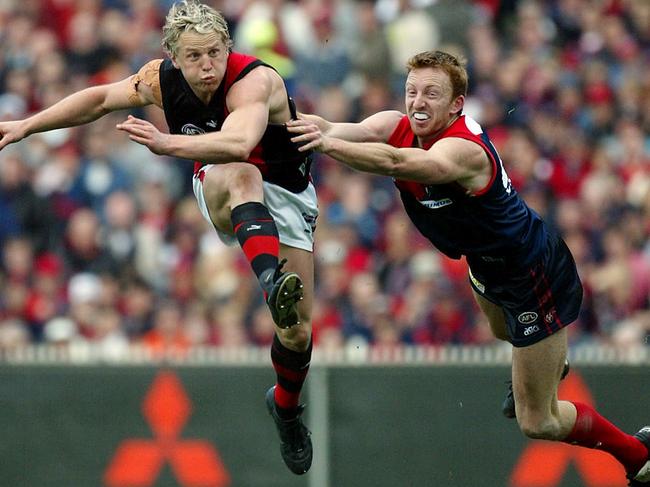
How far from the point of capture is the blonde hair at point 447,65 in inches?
318

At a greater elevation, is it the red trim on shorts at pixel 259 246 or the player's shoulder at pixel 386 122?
the player's shoulder at pixel 386 122

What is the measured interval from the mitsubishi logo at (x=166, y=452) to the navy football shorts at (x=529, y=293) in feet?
11.1

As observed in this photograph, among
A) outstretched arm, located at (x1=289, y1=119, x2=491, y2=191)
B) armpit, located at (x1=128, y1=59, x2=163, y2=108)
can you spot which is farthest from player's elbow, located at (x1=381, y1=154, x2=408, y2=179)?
armpit, located at (x1=128, y1=59, x2=163, y2=108)

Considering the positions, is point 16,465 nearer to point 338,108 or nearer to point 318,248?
point 318,248

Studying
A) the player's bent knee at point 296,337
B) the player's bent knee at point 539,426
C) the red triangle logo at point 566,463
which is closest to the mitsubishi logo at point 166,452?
the red triangle logo at point 566,463

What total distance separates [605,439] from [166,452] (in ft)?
12.0

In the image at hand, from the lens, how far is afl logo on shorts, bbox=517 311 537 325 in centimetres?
852

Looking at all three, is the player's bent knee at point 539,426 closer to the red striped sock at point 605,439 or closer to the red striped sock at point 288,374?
the red striped sock at point 605,439

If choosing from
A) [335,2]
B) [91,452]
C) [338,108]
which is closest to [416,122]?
[91,452]

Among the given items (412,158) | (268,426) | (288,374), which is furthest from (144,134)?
(268,426)

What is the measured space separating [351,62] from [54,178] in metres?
2.80

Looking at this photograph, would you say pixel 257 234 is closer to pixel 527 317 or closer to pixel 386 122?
pixel 386 122

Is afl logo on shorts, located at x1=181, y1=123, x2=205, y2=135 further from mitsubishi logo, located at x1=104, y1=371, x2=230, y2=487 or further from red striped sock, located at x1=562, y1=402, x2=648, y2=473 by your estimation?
mitsubishi logo, located at x1=104, y1=371, x2=230, y2=487

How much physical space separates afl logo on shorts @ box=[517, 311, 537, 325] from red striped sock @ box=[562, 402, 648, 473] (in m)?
0.74
